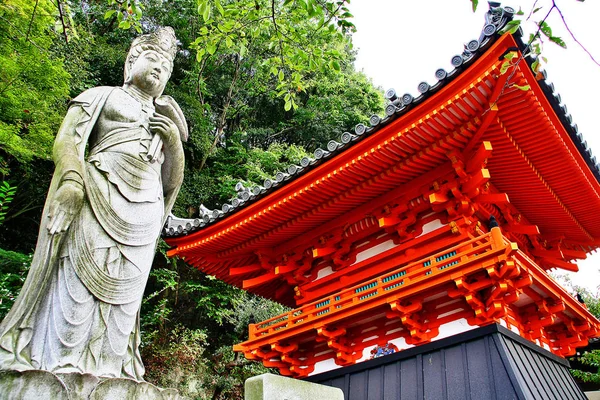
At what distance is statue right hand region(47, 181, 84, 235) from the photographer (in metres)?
2.63

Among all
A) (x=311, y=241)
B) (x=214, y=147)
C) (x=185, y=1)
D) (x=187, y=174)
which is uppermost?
(x=185, y=1)

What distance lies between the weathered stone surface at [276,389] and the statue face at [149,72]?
2.37m

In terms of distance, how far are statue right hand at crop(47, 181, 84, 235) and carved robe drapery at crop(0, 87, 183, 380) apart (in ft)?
0.17

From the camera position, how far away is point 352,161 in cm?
650

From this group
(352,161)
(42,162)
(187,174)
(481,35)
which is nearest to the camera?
(481,35)

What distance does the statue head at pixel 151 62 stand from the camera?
357 cm

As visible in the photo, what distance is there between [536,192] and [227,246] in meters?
5.49

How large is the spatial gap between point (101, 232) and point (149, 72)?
57.2 inches

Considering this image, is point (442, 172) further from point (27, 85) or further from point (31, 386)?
point (27, 85)

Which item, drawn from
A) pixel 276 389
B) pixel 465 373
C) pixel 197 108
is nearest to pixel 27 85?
pixel 197 108

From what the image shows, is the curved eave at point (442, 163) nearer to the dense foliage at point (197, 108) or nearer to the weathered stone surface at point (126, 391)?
the dense foliage at point (197, 108)

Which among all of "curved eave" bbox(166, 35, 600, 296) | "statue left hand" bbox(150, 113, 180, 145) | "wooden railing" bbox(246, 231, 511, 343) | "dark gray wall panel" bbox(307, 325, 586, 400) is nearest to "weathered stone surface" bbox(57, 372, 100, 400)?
"statue left hand" bbox(150, 113, 180, 145)

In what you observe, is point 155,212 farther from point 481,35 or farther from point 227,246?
point 227,246

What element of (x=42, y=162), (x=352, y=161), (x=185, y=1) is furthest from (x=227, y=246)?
(x=185, y=1)
